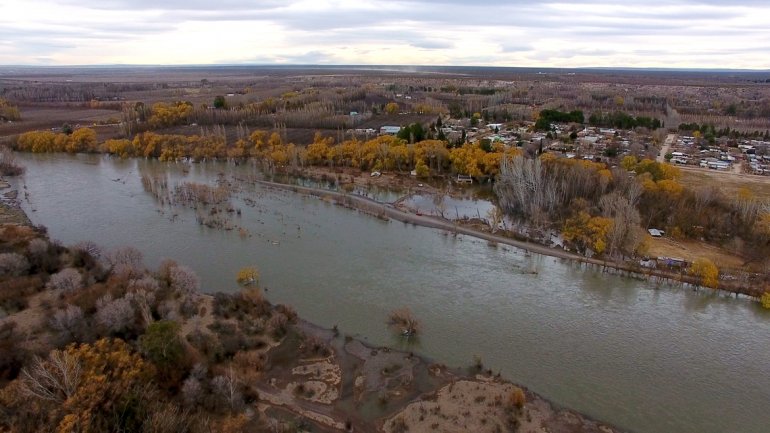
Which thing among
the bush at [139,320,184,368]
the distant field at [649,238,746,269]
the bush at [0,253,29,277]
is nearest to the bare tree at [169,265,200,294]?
the bush at [139,320,184,368]

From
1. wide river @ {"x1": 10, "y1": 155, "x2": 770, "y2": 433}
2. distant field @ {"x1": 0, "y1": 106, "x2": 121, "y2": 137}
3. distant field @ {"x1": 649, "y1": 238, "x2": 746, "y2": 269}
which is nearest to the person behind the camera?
wide river @ {"x1": 10, "y1": 155, "x2": 770, "y2": 433}

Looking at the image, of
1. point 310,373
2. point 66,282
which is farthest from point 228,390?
point 66,282

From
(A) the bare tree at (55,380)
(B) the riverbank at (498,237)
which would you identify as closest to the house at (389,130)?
(B) the riverbank at (498,237)

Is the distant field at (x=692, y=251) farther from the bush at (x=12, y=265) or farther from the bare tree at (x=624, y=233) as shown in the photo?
the bush at (x=12, y=265)

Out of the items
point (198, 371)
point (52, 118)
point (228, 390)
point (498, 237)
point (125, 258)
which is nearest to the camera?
point (228, 390)

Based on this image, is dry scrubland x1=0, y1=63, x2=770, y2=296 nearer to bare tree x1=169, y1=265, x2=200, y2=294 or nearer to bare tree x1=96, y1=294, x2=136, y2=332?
bare tree x1=169, y1=265, x2=200, y2=294

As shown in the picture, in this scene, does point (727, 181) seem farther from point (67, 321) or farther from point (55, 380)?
point (55, 380)

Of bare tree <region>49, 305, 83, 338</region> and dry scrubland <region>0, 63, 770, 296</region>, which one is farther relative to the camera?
dry scrubland <region>0, 63, 770, 296</region>

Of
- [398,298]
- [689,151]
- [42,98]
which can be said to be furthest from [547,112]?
[42,98]
